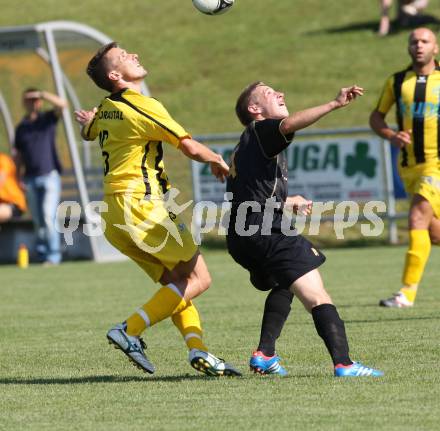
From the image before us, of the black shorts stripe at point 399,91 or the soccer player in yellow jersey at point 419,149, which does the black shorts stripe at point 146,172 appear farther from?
the black shorts stripe at point 399,91

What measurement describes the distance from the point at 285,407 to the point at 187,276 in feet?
4.70

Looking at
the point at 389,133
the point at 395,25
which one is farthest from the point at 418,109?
the point at 395,25

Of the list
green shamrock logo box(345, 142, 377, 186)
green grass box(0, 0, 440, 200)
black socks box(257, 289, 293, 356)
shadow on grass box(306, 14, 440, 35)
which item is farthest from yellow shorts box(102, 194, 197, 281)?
shadow on grass box(306, 14, 440, 35)

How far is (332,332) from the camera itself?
6.28 metres

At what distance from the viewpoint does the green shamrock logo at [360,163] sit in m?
17.3

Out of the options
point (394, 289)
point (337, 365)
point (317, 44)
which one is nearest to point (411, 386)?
point (337, 365)

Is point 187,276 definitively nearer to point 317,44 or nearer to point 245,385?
point 245,385

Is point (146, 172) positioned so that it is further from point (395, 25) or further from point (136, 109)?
point (395, 25)

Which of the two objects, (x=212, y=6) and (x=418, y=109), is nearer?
(x=212, y=6)

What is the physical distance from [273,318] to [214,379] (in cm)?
54

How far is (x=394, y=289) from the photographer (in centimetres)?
1146

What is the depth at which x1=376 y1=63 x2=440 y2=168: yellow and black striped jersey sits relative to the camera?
387 inches

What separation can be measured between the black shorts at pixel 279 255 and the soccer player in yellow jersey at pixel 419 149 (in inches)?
137

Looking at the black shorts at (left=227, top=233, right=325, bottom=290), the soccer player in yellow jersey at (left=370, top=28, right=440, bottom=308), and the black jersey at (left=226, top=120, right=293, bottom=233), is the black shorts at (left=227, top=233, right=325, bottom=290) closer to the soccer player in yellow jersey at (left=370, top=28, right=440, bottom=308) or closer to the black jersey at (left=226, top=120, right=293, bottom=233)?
the black jersey at (left=226, top=120, right=293, bottom=233)
